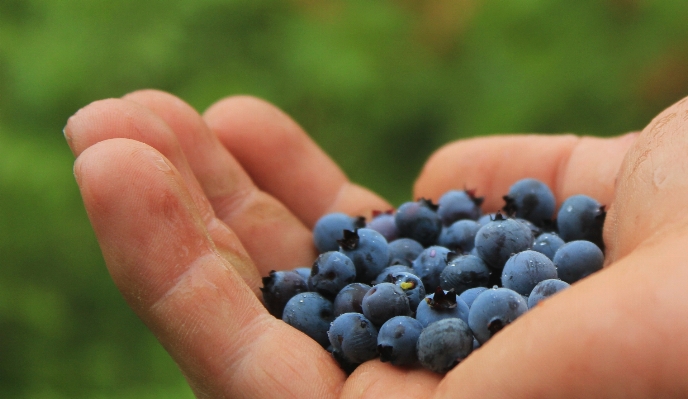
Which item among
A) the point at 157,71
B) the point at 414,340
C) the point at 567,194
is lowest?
the point at 414,340

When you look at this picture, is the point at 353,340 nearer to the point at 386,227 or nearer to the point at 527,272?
the point at 527,272

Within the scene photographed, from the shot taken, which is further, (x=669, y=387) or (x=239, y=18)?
(x=239, y=18)

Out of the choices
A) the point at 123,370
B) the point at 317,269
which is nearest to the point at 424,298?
the point at 317,269

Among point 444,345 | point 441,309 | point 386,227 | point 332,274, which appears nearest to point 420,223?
point 386,227

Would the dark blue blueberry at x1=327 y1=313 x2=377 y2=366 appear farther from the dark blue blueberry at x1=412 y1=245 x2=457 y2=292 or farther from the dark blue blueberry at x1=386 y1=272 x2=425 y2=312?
the dark blue blueberry at x1=412 y1=245 x2=457 y2=292

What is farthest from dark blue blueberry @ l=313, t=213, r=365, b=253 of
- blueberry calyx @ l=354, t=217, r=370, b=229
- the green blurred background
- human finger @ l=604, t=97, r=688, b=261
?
the green blurred background

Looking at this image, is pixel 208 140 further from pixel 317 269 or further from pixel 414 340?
pixel 414 340

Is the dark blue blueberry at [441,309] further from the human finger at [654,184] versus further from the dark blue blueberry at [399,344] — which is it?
the human finger at [654,184]
